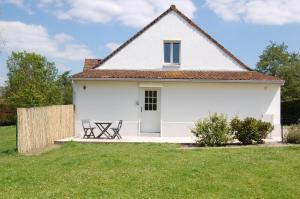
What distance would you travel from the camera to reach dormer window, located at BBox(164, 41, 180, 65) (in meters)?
24.2

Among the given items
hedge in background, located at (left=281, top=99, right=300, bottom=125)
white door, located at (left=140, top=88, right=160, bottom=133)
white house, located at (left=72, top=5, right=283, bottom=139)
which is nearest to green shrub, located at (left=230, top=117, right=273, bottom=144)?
white house, located at (left=72, top=5, right=283, bottom=139)

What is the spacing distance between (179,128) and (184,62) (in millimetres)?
3699

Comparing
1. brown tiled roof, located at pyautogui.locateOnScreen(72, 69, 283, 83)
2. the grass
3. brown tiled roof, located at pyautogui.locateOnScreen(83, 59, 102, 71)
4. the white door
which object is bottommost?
the grass

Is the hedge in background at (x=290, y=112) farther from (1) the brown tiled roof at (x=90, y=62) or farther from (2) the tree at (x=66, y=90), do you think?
(2) the tree at (x=66, y=90)

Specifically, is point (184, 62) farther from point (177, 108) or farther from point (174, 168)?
point (174, 168)

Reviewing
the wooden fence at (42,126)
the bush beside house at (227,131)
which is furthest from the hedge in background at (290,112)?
the wooden fence at (42,126)

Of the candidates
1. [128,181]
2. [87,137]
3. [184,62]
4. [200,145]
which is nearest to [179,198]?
[128,181]

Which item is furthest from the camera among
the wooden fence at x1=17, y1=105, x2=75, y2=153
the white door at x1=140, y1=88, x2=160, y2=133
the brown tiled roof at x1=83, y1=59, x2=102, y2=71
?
the brown tiled roof at x1=83, y1=59, x2=102, y2=71

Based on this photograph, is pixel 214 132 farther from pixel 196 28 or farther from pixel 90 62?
pixel 90 62

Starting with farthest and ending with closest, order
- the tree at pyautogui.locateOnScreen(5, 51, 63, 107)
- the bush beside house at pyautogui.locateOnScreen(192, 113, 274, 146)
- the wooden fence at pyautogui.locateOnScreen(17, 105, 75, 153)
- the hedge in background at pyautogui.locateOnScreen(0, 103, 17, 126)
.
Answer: the tree at pyautogui.locateOnScreen(5, 51, 63, 107), the hedge in background at pyautogui.locateOnScreen(0, 103, 17, 126), the bush beside house at pyautogui.locateOnScreen(192, 113, 274, 146), the wooden fence at pyautogui.locateOnScreen(17, 105, 75, 153)

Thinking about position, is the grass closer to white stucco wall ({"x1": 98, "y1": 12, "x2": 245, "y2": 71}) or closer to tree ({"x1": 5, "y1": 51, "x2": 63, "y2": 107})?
white stucco wall ({"x1": 98, "y1": 12, "x2": 245, "y2": 71})

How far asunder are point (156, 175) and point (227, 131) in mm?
7502

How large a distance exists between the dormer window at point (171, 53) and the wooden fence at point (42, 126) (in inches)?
224

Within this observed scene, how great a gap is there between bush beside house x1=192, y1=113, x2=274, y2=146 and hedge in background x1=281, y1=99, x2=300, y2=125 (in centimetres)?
1783
